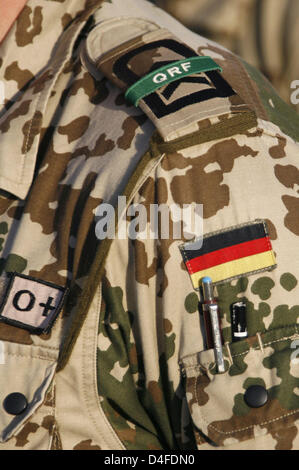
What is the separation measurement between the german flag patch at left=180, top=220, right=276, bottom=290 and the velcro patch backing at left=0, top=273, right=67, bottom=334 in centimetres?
23

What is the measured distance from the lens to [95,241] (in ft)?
3.90

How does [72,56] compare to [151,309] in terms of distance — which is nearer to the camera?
[151,309]

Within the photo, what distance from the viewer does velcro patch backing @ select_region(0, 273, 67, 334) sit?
1.21m

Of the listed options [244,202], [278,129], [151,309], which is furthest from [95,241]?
[278,129]

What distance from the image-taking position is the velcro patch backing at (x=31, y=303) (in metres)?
1.21

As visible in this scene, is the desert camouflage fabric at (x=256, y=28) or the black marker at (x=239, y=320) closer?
the black marker at (x=239, y=320)

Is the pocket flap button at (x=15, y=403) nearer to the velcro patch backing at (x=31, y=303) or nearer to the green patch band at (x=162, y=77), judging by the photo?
the velcro patch backing at (x=31, y=303)

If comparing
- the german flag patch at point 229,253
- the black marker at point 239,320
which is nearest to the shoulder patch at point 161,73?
the german flag patch at point 229,253

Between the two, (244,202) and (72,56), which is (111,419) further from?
(72,56)

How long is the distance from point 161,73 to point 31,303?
0.47 meters

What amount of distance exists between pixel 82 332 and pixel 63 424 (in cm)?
16

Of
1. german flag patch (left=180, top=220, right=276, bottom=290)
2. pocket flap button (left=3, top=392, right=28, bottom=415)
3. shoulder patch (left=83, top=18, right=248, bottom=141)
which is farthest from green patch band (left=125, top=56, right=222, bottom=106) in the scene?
pocket flap button (left=3, top=392, right=28, bottom=415)

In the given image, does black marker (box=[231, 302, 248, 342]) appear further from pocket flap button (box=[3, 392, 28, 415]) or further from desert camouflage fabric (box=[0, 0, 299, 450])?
pocket flap button (box=[3, 392, 28, 415])

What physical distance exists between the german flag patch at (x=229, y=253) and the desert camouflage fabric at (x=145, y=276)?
15 mm
